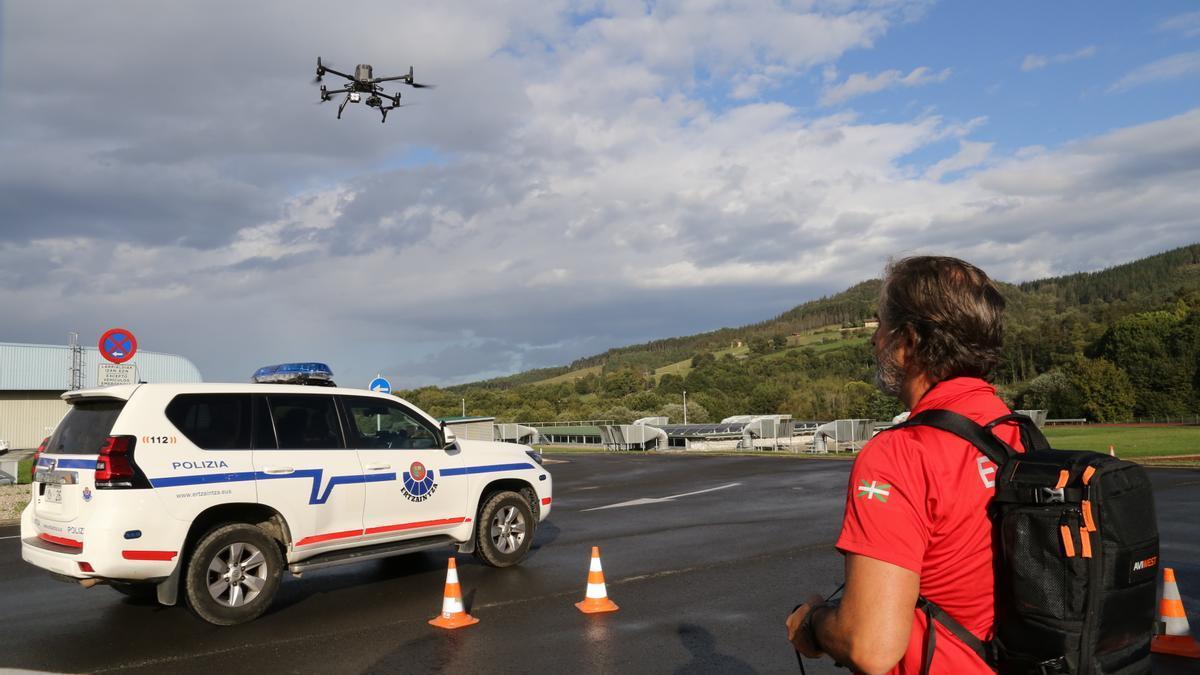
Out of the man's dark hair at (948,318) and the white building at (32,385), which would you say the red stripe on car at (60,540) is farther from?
the white building at (32,385)

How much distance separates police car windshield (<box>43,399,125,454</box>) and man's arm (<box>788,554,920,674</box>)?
681cm

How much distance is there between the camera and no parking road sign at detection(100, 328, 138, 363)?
14.8m

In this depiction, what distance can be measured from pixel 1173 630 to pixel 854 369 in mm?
112974

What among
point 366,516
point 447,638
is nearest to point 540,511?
point 366,516

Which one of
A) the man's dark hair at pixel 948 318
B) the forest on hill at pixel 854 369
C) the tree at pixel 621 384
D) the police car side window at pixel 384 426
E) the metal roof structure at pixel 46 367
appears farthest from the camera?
the tree at pixel 621 384

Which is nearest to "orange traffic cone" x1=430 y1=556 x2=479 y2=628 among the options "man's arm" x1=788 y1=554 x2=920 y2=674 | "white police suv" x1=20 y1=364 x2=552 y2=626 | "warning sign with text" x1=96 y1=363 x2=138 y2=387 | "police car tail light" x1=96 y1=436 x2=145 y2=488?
"white police suv" x1=20 y1=364 x2=552 y2=626

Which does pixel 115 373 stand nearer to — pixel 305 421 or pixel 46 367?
pixel 305 421

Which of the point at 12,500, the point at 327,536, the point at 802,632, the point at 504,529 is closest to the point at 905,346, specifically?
the point at 802,632

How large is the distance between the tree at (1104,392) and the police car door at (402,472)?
82500 mm

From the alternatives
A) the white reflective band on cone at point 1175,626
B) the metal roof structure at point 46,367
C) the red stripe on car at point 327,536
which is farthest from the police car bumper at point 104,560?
the metal roof structure at point 46,367

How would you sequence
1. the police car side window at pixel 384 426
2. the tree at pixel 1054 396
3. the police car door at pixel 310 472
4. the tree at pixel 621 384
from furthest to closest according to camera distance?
the tree at pixel 621 384
the tree at pixel 1054 396
the police car side window at pixel 384 426
the police car door at pixel 310 472

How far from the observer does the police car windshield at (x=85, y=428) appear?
23.6 ft

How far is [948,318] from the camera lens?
227 cm

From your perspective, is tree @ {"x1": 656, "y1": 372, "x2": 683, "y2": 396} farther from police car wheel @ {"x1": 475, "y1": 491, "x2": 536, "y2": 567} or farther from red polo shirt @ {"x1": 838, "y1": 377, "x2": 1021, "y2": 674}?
red polo shirt @ {"x1": 838, "y1": 377, "x2": 1021, "y2": 674}
